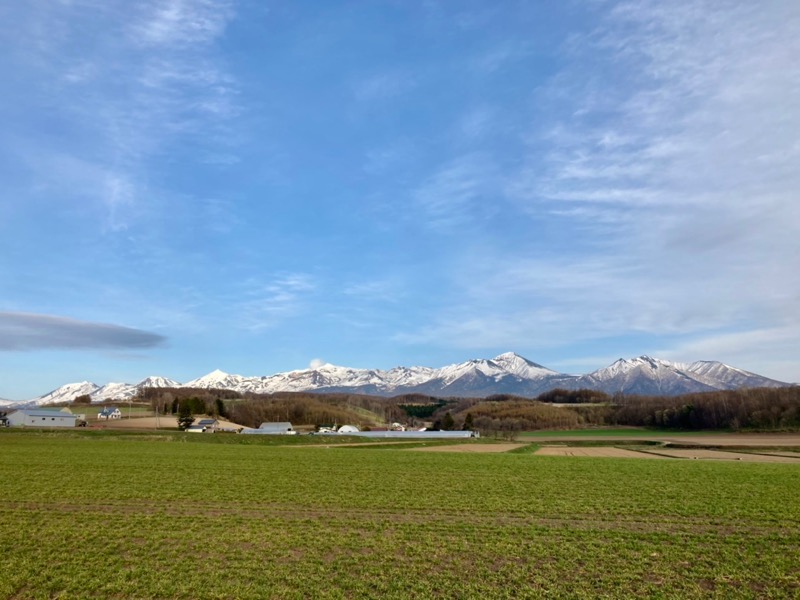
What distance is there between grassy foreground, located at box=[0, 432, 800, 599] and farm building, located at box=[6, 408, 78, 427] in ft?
398

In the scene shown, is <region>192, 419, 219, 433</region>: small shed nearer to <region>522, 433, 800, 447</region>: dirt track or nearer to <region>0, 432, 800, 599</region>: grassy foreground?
<region>522, 433, 800, 447</region>: dirt track

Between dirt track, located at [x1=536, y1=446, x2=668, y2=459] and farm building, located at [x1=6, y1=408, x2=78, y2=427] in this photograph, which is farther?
farm building, located at [x1=6, y1=408, x2=78, y2=427]

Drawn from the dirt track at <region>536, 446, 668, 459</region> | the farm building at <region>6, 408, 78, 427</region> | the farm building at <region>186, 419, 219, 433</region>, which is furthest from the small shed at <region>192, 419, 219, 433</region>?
the dirt track at <region>536, 446, 668, 459</region>

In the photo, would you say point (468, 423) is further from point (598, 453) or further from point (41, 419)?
point (41, 419)

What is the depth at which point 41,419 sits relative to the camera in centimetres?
13875

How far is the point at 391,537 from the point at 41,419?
150 m

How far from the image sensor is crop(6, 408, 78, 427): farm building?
137 m

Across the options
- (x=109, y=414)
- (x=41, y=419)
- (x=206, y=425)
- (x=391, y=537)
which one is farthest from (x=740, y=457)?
(x=109, y=414)

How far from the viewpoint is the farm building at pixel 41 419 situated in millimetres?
136875

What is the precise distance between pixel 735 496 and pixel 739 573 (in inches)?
559

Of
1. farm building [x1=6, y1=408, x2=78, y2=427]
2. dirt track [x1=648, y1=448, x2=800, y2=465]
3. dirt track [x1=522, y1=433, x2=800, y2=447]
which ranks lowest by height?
A: dirt track [x1=522, y1=433, x2=800, y2=447]

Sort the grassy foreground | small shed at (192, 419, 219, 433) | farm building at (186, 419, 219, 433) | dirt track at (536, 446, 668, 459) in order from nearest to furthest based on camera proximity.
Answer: the grassy foreground < dirt track at (536, 446, 668, 459) < farm building at (186, 419, 219, 433) < small shed at (192, 419, 219, 433)

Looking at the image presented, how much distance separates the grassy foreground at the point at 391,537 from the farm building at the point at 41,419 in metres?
121

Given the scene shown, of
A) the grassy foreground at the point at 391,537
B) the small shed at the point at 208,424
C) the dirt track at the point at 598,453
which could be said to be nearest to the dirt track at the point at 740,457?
the dirt track at the point at 598,453
